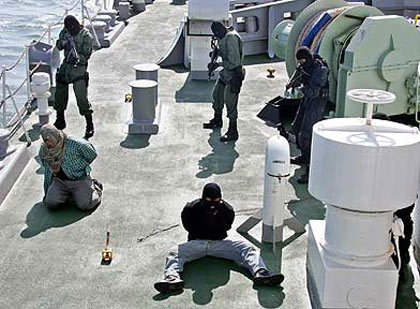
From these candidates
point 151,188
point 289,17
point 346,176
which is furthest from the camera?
point 289,17

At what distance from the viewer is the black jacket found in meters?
6.29

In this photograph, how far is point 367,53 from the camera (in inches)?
363

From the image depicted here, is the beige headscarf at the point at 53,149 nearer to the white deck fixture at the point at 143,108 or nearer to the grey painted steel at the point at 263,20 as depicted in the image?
the white deck fixture at the point at 143,108

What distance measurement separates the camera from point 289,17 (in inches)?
610

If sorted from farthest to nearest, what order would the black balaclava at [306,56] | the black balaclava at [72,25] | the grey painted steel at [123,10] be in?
the grey painted steel at [123,10], the black balaclava at [72,25], the black balaclava at [306,56]

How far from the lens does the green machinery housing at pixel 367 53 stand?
30.1ft

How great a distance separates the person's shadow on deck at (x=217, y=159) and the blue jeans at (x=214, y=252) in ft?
7.38

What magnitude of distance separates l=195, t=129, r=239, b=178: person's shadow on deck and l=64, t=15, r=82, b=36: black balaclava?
7.31 ft

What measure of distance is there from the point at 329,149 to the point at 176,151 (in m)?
4.69

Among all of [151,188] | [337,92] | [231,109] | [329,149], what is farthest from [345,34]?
[329,149]

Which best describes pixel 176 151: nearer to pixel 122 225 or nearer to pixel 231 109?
pixel 231 109

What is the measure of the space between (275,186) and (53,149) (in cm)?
222

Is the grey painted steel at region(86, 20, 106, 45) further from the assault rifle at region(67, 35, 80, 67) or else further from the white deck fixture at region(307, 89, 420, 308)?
the white deck fixture at region(307, 89, 420, 308)

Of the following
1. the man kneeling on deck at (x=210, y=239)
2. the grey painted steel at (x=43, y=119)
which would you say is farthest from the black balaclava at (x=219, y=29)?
the man kneeling on deck at (x=210, y=239)
